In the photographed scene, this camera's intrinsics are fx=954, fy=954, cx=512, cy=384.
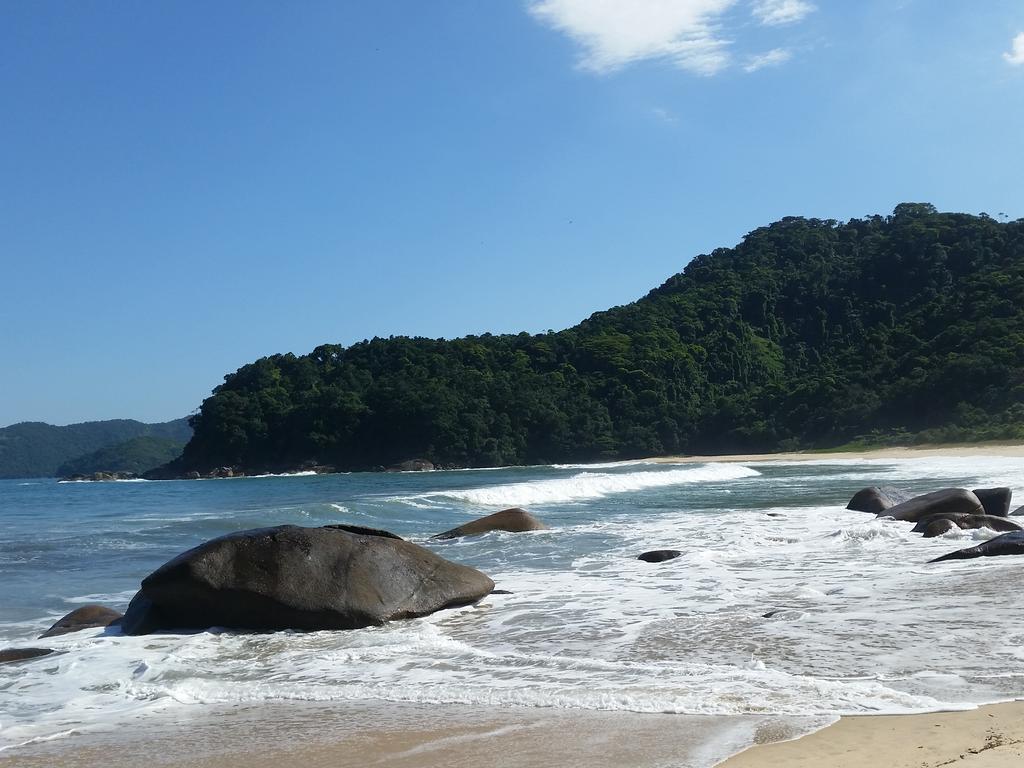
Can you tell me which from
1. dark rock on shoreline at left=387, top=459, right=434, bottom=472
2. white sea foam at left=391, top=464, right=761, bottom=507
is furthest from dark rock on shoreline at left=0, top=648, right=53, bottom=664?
dark rock on shoreline at left=387, top=459, right=434, bottom=472

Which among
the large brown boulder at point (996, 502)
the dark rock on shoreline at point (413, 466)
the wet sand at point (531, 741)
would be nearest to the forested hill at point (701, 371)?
the dark rock on shoreline at point (413, 466)

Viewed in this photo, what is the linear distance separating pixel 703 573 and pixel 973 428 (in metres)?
52.5

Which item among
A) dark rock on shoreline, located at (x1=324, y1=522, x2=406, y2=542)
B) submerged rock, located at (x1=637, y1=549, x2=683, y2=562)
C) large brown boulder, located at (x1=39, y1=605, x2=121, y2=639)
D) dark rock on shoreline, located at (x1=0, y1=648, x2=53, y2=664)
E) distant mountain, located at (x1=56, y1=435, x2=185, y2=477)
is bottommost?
submerged rock, located at (x1=637, y1=549, x2=683, y2=562)

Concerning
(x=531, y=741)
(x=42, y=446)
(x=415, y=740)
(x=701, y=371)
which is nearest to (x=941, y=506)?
(x=531, y=741)

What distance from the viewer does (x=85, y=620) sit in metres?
9.89

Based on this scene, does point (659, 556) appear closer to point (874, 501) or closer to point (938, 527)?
point (938, 527)

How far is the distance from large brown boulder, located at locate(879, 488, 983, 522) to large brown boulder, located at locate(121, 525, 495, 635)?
33.0 ft

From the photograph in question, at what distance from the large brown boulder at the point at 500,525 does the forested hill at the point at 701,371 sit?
177 feet

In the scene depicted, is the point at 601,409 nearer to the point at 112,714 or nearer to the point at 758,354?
the point at 758,354

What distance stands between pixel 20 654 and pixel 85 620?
140 cm

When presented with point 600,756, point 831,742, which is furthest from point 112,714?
point 831,742

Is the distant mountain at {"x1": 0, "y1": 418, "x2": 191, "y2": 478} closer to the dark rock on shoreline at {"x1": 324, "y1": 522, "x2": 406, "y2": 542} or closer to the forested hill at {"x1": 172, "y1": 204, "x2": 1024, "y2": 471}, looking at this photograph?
the forested hill at {"x1": 172, "y1": 204, "x2": 1024, "y2": 471}

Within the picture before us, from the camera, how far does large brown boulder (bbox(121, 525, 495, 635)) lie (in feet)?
29.9

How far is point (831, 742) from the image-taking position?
5.11 meters
